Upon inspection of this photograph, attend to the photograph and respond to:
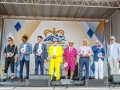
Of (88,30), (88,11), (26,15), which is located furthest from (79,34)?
(26,15)

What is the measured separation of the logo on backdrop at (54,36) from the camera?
29.7ft

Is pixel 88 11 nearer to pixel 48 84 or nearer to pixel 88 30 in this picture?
pixel 88 30

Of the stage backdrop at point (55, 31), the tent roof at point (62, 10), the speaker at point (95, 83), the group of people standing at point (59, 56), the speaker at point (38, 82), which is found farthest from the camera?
the stage backdrop at point (55, 31)

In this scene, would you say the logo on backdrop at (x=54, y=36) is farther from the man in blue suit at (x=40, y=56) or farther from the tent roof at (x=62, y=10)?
the man in blue suit at (x=40, y=56)

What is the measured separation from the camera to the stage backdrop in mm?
8969

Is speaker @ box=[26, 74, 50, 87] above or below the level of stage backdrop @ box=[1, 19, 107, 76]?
below

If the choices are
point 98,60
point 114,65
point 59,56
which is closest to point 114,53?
point 114,65

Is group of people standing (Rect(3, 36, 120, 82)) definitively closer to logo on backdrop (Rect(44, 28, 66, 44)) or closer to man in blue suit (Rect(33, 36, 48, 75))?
man in blue suit (Rect(33, 36, 48, 75))

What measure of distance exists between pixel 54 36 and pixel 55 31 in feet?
0.77

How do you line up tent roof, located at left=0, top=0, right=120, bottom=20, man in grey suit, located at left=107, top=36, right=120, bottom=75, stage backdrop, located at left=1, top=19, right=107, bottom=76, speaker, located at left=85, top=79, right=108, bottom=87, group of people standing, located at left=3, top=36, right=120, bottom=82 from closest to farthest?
speaker, located at left=85, top=79, right=108, bottom=87 → group of people standing, located at left=3, top=36, right=120, bottom=82 → man in grey suit, located at left=107, top=36, right=120, bottom=75 → tent roof, located at left=0, top=0, right=120, bottom=20 → stage backdrop, located at left=1, top=19, right=107, bottom=76

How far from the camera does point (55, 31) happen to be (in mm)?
9164

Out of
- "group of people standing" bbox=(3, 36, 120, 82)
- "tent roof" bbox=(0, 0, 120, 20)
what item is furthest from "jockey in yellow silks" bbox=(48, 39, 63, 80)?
"tent roof" bbox=(0, 0, 120, 20)

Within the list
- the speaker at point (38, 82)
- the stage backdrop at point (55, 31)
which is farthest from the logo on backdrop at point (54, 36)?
the speaker at point (38, 82)

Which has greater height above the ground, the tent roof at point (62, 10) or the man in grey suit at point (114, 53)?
the tent roof at point (62, 10)
